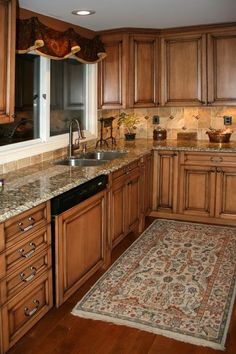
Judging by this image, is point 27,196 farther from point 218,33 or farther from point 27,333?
point 218,33

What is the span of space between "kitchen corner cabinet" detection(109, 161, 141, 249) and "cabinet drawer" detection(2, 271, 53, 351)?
1011 mm

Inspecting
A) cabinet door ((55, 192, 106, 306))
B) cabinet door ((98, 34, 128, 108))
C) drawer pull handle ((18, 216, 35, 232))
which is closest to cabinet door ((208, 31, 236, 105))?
cabinet door ((98, 34, 128, 108))

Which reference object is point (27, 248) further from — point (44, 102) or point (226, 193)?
point (226, 193)

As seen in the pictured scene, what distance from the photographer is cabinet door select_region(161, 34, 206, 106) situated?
475cm

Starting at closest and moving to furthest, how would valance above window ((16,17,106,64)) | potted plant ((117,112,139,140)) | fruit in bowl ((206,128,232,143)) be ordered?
1. valance above window ((16,17,106,64))
2. fruit in bowl ((206,128,232,143))
3. potted plant ((117,112,139,140))

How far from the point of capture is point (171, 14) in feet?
12.9

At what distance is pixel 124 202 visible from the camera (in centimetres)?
398

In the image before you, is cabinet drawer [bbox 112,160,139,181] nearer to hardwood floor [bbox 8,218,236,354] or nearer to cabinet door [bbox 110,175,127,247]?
cabinet door [bbox 110,175,127,247]

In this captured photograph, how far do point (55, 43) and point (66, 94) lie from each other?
785 millimetres

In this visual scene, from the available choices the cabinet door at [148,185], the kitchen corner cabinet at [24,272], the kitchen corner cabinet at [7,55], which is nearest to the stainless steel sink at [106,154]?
the cabinet door at [148,185]

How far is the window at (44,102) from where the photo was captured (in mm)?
3648

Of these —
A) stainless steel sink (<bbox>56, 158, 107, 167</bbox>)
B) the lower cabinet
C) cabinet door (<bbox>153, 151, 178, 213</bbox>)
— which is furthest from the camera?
cabinet door (<bbox>153, 151, 178, 213</bbox>)

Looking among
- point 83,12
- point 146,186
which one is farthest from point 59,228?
point 146,186

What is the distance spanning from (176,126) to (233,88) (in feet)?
3.04
